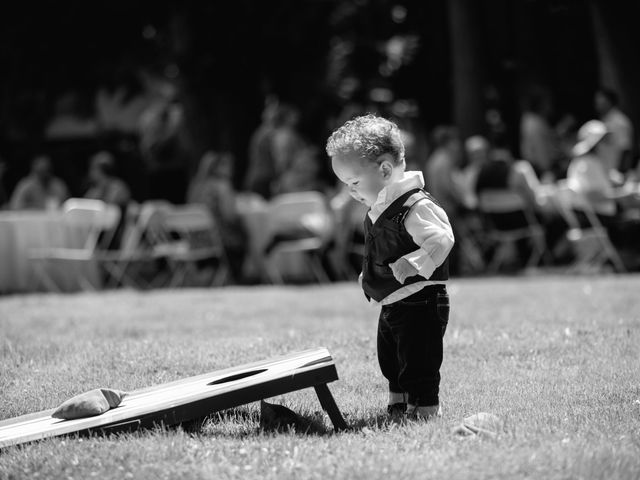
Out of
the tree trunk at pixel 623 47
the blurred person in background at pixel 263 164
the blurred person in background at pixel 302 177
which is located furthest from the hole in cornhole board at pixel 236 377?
the tree trunk at pixel 623 47

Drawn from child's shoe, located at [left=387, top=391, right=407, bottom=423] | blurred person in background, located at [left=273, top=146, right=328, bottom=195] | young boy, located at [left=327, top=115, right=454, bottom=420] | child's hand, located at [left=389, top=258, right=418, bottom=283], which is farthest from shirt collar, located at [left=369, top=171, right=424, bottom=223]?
blurred person in background, located at [left=273, top=146, right=328, bottom=195]

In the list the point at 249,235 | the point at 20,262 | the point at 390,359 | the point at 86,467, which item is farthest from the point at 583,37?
the point at 86,467

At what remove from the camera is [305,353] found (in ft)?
15.9

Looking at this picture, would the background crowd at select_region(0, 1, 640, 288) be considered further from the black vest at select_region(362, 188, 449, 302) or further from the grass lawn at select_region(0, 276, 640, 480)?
the black vest at select_region(362, 188, 449, 302)

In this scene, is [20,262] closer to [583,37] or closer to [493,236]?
[493,236]

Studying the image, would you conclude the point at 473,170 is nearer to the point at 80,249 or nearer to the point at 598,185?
the point at 598,185

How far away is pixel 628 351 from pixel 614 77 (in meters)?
10.2

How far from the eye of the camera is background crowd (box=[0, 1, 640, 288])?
13.7 m

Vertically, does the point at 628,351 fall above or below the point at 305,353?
below

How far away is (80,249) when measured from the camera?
1383 centimetres

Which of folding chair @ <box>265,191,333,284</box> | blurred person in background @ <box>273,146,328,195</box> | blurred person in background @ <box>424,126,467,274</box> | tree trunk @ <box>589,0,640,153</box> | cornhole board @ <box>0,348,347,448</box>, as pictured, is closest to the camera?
cornhole board @ <box>0,348,347,448</box>

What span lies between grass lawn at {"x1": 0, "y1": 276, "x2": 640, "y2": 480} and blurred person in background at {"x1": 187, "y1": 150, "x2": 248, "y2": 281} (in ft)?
10.4

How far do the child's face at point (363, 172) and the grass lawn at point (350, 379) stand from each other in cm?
110

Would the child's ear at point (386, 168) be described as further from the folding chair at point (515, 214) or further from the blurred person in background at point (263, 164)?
the blurred person in background at point (263, 164)
